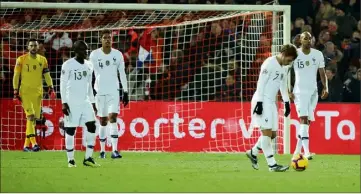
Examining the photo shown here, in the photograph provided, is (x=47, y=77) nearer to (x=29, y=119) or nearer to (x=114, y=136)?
(x=29, y=119)

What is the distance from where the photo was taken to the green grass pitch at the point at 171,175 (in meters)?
12.6

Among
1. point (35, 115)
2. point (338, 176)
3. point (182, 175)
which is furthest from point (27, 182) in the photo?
point (35, 115)

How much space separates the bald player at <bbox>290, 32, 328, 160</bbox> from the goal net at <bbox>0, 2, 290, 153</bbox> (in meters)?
2.32

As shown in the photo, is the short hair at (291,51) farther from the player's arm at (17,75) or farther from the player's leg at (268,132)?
the player's arm at (17,75)

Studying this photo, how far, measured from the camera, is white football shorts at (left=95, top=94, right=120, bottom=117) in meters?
18.1

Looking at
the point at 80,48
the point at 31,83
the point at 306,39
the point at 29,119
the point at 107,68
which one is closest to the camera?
the point at 80,48

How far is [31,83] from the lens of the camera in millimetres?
20219

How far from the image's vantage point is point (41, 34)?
71.8 feet

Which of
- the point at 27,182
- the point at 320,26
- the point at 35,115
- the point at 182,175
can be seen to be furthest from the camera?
the point at 320,26

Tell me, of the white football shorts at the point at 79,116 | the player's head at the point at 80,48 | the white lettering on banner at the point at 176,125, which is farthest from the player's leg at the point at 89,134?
the white lettering on banner at the point at 176,125

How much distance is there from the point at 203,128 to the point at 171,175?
21.3 ft

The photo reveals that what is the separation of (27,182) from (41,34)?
9039mm

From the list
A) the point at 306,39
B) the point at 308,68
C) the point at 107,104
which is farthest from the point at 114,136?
the point at 306,39

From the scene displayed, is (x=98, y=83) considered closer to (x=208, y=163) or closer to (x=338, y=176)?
(x=208, y=163)
